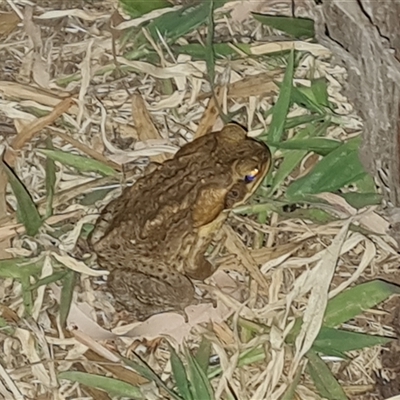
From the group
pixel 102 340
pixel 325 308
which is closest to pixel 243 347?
pixel 325 308

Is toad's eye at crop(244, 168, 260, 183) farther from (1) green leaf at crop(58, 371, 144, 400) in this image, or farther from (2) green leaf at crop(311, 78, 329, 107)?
(1) green leaf at crop(58, 371, 144, 400)

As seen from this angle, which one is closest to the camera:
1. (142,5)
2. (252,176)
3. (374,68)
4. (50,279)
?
(374,68)

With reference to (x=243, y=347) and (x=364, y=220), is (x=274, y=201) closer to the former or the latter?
(x=364, y=220)

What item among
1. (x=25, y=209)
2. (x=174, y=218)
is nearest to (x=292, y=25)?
(x=174, y=218)

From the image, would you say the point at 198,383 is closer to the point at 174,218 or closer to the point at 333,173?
the point at 174,218

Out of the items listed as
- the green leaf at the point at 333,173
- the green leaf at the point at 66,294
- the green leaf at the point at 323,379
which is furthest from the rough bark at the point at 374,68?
the green leaf at the point at 66,294

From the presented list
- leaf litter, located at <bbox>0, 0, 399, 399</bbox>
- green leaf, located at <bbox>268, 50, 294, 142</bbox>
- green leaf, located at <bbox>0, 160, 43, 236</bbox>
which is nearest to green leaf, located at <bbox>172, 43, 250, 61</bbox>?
leaf litter, located at <bbox>0, 0, 399, 399</bbox>
